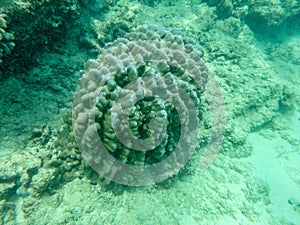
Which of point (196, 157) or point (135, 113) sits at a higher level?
point (135, 113)

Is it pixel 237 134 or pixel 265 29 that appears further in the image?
pixel 265 29

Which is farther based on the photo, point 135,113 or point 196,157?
point 196,157

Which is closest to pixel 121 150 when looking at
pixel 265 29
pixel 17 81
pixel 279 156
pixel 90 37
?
pixel 17 81

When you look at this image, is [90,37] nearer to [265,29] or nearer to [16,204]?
[16,204]
